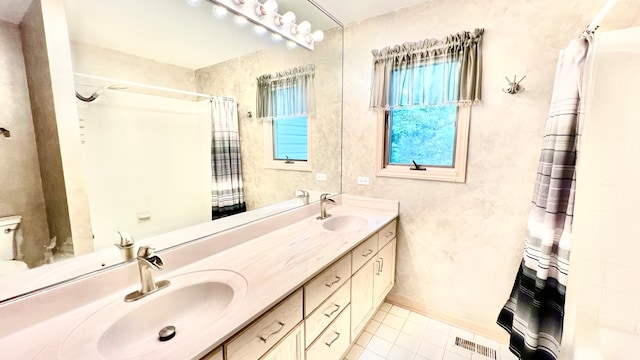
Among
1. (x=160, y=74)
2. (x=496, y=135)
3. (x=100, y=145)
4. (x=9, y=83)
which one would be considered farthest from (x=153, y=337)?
(x=496, y=135)

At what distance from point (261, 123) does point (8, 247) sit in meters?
1.33

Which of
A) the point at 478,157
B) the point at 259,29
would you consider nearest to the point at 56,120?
the point at 259,29

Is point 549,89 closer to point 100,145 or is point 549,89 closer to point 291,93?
point 291,93

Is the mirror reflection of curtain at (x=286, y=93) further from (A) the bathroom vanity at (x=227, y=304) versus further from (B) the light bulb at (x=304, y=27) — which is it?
(A) the bathroom vanity at (x=227, y=304)

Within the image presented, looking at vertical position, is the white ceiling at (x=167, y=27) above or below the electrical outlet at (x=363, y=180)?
above

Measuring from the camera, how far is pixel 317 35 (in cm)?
205

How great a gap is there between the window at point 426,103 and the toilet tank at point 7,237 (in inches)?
80.6

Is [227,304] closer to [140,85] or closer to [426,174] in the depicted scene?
[140,85]

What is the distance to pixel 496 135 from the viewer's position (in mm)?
1646

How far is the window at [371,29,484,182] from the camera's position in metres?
1.68

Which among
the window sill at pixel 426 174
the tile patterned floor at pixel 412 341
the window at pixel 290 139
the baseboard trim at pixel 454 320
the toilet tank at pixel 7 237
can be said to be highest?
the window at pixel 290 139

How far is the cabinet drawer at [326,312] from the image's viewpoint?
1.18 metres

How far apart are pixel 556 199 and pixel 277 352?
156 centimetres

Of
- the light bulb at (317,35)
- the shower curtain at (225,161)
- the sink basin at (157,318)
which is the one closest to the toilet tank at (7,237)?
the sink basin at (157,318)
